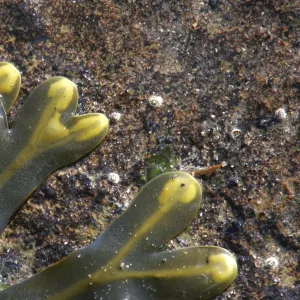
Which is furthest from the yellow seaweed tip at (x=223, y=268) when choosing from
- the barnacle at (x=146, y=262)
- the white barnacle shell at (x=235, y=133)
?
the white barnacle shell at (x=235, y=133)

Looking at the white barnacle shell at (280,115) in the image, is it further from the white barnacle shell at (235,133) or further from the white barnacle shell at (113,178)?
the white barnacle shell at (113,178)

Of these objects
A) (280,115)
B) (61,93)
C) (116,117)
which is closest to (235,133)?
(280,115)

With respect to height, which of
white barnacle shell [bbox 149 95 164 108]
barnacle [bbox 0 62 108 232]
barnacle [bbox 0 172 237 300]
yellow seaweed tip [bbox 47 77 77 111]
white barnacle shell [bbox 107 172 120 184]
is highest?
yellow seaweed tip [bbox 47 77 77 111]

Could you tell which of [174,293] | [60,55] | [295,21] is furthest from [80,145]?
[295,21]

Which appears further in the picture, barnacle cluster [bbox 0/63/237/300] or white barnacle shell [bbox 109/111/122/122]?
white barnacle shell [bbox 109/111/122/122]

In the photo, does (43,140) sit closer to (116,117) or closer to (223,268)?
(116,117)

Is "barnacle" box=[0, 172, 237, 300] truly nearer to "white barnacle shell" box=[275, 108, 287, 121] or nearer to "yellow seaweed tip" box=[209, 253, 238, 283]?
"yellow seaweed tip" box=[209, 253, 238, 283]

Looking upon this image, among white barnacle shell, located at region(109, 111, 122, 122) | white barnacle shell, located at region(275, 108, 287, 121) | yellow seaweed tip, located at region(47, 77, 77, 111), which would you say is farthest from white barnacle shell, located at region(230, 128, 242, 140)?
yellow seaweed tip, located at region(47, 77, 77, 111)
